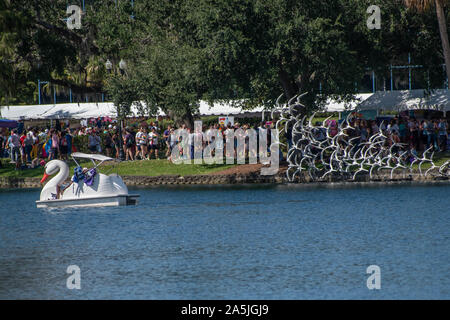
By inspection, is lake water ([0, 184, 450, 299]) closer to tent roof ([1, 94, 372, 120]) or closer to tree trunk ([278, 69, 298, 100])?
tree trunk ([278, 69, 298, 100])

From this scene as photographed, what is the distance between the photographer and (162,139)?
1885 inches

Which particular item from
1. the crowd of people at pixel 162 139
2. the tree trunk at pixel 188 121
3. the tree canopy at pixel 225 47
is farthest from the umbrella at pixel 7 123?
the tree trunk at pixel 188 121

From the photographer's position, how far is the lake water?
679 inches

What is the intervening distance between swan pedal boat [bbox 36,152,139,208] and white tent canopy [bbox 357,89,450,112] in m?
18.0

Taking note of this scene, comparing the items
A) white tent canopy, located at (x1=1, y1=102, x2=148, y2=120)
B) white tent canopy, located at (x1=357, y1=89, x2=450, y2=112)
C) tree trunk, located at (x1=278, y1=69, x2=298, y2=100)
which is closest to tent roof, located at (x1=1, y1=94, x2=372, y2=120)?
white tent canopy, located at (x1=1, y1=102, x2=148, y2=120)

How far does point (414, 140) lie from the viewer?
40.4m

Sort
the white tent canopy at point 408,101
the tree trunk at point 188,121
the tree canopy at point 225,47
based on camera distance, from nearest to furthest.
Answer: the tree canopy at point 225,47
the white tent canopy at point 408,101
the tree trunk at point 188,121

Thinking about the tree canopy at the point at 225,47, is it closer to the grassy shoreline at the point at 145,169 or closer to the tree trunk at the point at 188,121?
the tree trunk at the point at 188,121

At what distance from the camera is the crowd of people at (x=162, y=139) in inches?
1577

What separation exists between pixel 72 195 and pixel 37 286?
12.6m

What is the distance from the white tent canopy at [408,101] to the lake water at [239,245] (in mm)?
9459

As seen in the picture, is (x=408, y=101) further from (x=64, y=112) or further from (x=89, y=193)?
(x=64, y=112)
